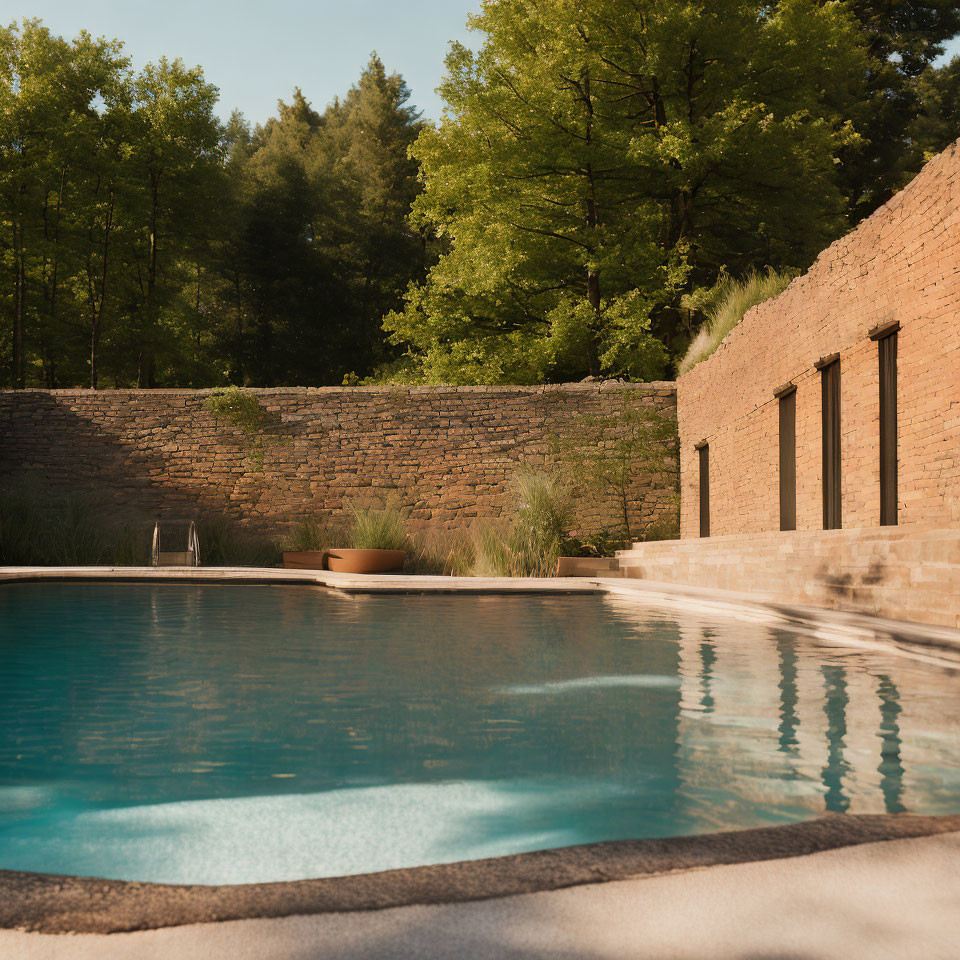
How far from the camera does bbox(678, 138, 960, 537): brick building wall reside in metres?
6.66

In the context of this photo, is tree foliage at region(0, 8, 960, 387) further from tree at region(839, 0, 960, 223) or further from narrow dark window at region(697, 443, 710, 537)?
narrow dark window at region(697, 443, 710, 537)

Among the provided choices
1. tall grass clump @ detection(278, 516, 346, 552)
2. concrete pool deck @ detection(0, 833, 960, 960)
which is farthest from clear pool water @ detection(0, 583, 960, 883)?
tall grass clump @ detection(278, 516, 346, 552)

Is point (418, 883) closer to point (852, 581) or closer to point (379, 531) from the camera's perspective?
point (852, 581)

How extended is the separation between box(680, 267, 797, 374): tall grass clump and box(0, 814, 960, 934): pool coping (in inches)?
419

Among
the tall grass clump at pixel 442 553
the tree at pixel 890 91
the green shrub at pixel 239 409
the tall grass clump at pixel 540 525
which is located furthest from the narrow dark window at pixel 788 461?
the tree at pixel 890 91

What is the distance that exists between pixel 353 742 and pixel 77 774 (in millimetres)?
947

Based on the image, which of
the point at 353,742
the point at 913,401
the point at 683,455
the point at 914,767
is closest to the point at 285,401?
the point at 683,455

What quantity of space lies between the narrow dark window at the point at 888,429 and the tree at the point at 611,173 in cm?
867

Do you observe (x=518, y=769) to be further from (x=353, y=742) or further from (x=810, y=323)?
(x=810, y=323)

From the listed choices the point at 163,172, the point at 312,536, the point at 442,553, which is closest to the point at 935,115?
the point at 442,553

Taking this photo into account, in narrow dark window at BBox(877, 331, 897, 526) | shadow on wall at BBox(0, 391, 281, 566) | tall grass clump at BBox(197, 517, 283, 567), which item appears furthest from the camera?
shadow on wall at BBox(0, 391, 281, 566)

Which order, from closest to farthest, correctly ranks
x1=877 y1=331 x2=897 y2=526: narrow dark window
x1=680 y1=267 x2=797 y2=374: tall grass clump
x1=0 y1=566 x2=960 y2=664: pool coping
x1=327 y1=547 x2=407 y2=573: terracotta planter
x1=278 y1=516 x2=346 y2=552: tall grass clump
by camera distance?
x1=0 y1=566 x2=960 y2=664: pool coping → x1=877 y1=331 x2=897 y2=526: narrow dark window → x1=680 y1=267 x2=797 y2=374: tall grass clump → x1=327 y1=547 x2=407 y2=573: terracotta planter → x1=278 y1=516 x2=346 y2=552: tall grass clump

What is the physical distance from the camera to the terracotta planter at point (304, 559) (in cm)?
1366

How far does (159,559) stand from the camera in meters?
13.1
